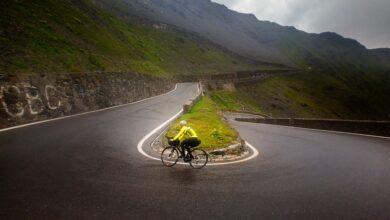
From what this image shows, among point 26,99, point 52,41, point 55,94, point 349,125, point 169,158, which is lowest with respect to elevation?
point 349,125

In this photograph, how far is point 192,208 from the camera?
787cm

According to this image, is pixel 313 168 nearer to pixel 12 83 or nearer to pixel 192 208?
pixel 192 208

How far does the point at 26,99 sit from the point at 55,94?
3078 mm

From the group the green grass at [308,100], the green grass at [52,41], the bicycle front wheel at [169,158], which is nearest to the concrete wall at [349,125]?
the bicycle front wheel at [169,158]

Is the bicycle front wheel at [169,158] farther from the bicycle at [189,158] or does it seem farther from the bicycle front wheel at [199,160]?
the bicycle front wheel at [199,160]

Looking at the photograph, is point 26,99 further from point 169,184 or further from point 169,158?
point 169,184

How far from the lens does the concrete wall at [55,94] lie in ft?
60.2

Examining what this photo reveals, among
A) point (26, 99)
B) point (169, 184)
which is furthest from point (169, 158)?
point (26, 99)

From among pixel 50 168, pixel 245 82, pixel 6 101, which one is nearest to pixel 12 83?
pixel 6 101

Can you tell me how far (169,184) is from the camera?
970cm

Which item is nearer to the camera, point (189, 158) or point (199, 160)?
point (189, 158)

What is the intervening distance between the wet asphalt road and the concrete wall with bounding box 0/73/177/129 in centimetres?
334

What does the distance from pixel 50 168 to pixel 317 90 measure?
118m

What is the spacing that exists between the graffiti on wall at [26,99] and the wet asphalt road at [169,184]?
299 cm
